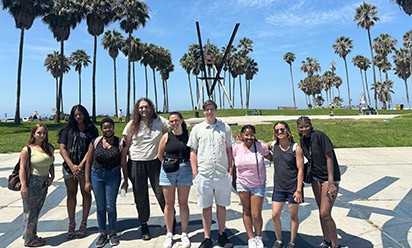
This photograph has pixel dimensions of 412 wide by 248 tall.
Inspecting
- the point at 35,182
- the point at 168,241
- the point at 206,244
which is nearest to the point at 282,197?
the point at 206,244

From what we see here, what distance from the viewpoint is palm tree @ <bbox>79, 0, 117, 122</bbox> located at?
3081cm

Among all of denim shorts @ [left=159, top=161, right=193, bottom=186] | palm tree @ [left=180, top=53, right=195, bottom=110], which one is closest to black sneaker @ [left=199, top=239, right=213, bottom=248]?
denim shorts @ [left=159, top=161, right=193, bottom=186]

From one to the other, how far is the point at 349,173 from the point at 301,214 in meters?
3.09

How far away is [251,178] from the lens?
3.21 metres

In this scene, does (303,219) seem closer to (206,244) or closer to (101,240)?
(206,244)

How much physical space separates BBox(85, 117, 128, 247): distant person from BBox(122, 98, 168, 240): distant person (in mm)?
145

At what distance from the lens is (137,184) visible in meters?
3.64

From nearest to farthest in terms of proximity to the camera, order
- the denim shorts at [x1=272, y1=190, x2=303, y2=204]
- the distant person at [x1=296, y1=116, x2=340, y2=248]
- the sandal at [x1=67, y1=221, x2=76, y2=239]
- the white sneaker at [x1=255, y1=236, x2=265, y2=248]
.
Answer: the distant person at [x1=296, y1=116, x2=340, y2=248] → the denim shorts at [x1=272, y1=190, x2=303, y2=204] → the white sneaker at [x1=255, y1=236, x2=265, y2=248] → the sandal at [x1=67, y1=221, x2=76, y2=239]

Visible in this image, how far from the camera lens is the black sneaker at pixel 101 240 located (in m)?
3.46

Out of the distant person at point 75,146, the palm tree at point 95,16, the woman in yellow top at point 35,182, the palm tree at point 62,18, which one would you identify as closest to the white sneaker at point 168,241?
the distant person at point 75,146

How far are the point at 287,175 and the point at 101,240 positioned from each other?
2.34 meters

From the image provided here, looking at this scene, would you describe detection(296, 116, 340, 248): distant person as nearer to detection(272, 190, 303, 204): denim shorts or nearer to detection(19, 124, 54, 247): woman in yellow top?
detection(272, 190, 303, 204): denim shorts

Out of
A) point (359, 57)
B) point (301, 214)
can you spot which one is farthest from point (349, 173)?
point (359, 57)

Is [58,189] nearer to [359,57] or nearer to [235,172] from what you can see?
[235,172]
